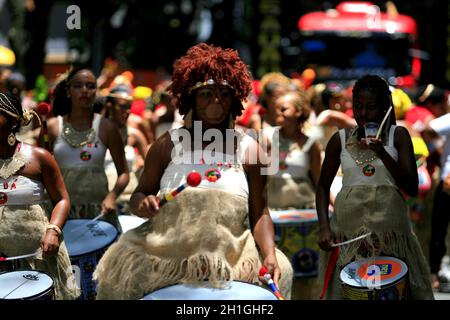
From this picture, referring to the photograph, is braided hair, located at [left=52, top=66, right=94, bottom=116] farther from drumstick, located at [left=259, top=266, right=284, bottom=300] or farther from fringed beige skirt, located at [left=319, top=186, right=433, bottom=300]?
drumstick, located at [left=259, top=266, right=284, bottom=300]

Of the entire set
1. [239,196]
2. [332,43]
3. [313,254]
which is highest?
[332,43]

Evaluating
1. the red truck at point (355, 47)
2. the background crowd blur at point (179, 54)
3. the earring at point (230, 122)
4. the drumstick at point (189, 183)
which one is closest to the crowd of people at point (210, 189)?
the earring at point (230, 122)

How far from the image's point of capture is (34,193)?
5129 millimetres

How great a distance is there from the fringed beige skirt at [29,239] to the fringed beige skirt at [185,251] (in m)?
0.73

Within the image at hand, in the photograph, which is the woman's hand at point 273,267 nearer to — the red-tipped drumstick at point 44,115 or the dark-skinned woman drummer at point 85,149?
the red-tipped drumstick at point 44,115

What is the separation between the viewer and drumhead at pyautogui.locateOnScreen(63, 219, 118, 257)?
19.0 ft

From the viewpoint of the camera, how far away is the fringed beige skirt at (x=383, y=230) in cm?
532

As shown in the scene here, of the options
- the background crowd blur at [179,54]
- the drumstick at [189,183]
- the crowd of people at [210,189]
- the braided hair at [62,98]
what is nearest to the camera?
the drumstick at [189,183]

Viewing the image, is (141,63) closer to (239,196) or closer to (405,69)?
(405,69)

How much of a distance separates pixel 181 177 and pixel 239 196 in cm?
29

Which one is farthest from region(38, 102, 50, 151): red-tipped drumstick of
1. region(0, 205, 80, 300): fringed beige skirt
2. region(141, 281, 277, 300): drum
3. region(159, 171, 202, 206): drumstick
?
region(141, 281, 277, 300): drum

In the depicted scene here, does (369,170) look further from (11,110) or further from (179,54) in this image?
(179,54)

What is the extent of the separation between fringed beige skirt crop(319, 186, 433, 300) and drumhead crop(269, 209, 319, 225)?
64.5 inches

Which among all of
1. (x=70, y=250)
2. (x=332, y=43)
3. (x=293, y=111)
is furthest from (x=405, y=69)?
(x=70, y=250)
